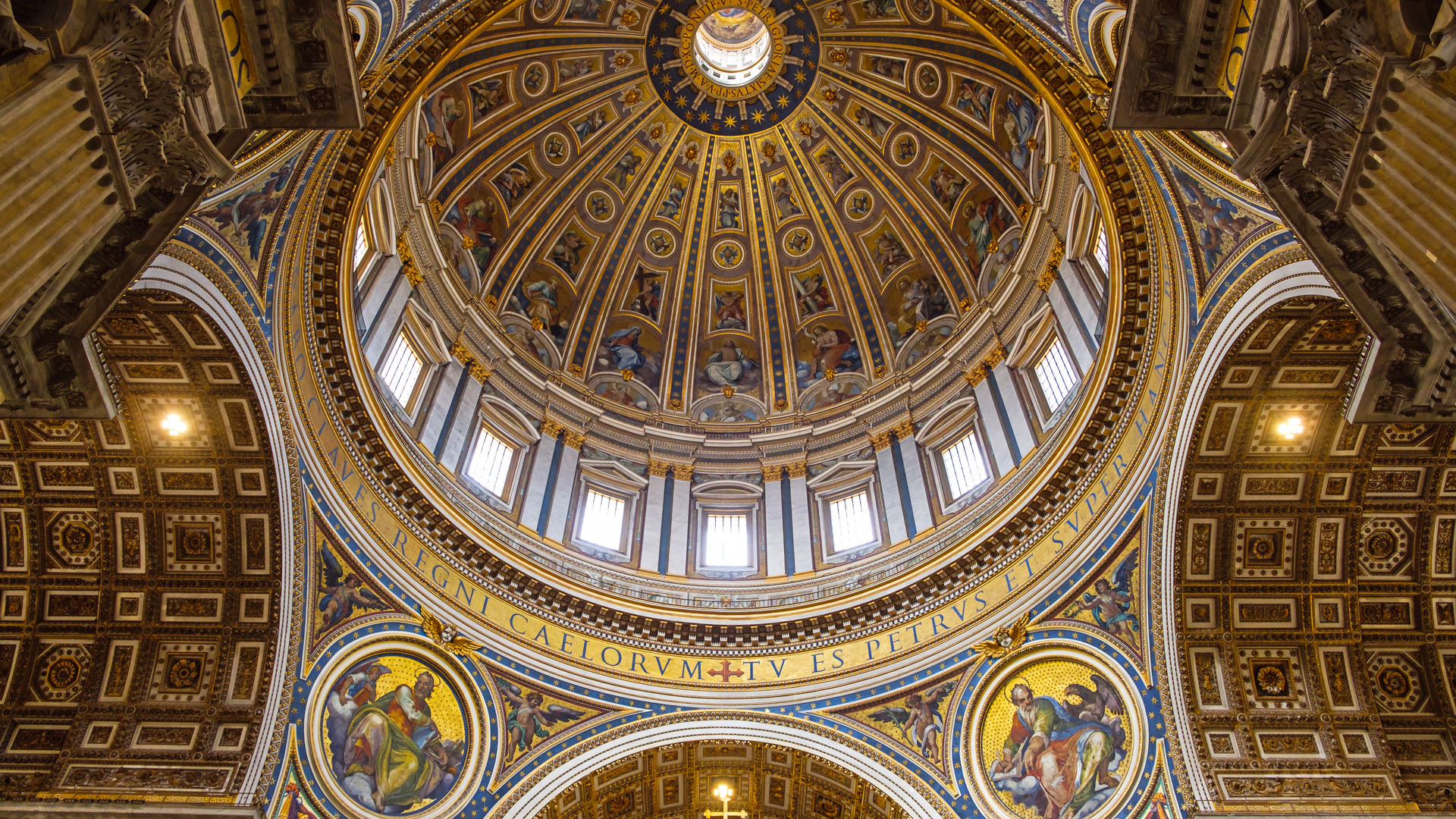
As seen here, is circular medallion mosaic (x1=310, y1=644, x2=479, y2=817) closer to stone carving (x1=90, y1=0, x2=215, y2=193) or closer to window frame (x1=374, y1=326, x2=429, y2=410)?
window frame (x1=374, y1=326, x2=429, y2=410)

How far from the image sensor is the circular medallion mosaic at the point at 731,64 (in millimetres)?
32969

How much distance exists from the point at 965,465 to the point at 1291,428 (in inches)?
361

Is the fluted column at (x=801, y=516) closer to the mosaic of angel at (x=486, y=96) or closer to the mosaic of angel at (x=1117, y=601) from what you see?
the mosaic of angel at (x=1117, y=601)

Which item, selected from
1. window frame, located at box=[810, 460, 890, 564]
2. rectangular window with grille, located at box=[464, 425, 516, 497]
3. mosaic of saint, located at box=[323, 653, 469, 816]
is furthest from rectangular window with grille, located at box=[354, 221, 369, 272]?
window frame, located at box=[810, 460, 890, 564]

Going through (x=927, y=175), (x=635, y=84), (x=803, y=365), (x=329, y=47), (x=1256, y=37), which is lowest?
(x=1256, y=37)

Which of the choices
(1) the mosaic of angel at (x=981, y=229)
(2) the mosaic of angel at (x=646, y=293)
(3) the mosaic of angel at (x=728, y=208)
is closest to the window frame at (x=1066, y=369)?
(1) the mosaic of angel at (x=981, y=229)

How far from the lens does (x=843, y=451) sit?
28766 mm

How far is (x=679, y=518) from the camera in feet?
88.0

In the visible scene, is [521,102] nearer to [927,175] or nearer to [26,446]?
[927,175]

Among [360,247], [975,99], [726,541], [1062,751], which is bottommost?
[1062,751]

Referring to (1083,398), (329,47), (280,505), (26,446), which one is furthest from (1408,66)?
(26,446)

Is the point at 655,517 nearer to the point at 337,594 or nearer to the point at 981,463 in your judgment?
the point at 981,463

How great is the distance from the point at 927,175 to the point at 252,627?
23556 mm

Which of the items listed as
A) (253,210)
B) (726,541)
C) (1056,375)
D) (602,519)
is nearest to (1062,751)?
(1056,375)
